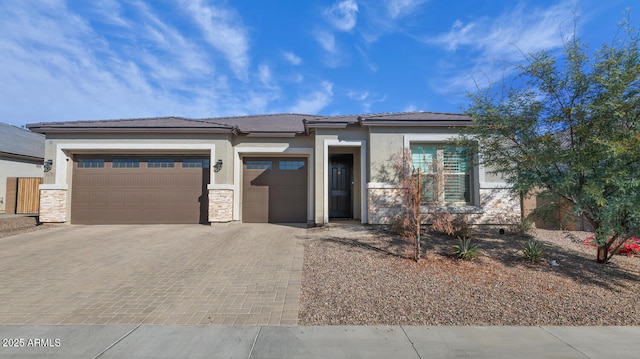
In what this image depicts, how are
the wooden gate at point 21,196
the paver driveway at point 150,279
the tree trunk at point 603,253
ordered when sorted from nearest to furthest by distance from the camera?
the paver driveway at point 150,279 < the tree trunk at point 603,253 < the wooden gate at point 21,196

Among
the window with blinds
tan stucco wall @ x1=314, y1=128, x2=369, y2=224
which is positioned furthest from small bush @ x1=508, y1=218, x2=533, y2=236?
tan stucco wall @ x1=314, y1=128, x2=369, y2=224

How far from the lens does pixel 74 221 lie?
10906mm

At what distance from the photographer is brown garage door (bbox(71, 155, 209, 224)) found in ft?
35.9

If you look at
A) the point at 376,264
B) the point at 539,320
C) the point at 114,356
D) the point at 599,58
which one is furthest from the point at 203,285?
the point at 599,58

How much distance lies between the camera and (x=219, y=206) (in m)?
10.6

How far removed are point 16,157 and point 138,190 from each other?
9.47m

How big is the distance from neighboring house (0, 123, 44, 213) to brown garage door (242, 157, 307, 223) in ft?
40.3

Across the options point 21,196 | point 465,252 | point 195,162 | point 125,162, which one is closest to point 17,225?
point 125,162

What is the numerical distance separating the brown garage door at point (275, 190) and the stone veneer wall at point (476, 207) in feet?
10.7

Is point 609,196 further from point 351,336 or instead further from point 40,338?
point 40,338

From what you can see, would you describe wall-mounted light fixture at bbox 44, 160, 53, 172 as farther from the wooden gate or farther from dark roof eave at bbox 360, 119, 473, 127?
dark roof eave at bbox 360, 119, 473, 127

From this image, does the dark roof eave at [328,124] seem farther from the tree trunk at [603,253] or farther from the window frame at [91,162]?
the window frame at [91,162]

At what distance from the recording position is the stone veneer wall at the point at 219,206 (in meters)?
10.5

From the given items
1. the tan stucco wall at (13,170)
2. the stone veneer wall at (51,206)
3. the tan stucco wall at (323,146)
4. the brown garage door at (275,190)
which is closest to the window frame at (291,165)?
the brown garage door at (275,190)
